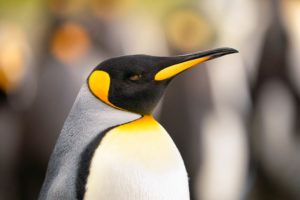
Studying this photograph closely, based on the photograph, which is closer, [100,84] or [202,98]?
[100,84]

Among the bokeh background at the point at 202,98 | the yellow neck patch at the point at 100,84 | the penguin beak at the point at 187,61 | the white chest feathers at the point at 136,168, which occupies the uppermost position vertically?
the penguin beak at the point at 187,61

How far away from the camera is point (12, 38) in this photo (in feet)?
13.4

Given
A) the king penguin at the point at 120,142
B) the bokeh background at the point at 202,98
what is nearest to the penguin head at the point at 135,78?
the king penguin at the point at 120,142

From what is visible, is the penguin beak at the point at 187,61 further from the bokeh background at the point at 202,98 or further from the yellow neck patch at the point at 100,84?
the bokeh background at the point at 202,98

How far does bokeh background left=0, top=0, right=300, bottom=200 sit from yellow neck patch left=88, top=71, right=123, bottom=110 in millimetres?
1725

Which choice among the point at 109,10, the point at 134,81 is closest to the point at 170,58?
the point at 134,81

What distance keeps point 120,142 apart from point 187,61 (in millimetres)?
195

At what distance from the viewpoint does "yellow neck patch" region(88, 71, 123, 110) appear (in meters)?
0.98

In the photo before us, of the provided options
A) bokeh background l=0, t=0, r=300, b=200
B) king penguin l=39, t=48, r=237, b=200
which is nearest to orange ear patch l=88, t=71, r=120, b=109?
king penguin l=39, t=48, r=237, b=200

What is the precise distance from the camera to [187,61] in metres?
0.98

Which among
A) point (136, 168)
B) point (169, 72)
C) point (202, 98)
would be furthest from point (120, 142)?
point (202, 98)

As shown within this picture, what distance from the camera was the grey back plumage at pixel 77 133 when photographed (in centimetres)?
97

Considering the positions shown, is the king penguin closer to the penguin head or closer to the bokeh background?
the penguin head

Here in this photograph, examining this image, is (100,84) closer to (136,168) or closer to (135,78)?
(135,78)
